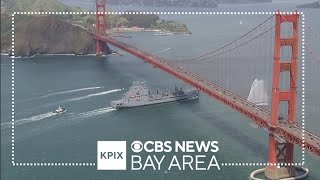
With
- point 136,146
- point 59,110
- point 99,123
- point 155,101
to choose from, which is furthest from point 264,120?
point 155,101

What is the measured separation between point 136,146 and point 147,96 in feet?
8.31

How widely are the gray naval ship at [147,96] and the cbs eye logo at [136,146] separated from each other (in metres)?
2.00

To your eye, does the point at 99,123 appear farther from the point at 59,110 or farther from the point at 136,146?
the point at 136,146

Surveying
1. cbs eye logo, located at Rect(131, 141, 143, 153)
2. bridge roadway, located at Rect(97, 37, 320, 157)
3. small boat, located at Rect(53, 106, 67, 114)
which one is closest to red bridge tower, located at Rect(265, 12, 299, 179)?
bridge roadway, located at Rect(97, 37, 320, 157)

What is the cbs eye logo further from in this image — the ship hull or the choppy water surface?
the ship hull

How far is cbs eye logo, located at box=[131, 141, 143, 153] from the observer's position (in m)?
5.52

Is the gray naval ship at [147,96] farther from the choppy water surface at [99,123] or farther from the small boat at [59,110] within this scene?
the small boat at [59,110]

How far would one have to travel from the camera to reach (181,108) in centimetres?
815

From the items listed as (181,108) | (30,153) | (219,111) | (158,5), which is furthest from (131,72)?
(158,5)

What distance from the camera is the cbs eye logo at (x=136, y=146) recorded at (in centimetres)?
552

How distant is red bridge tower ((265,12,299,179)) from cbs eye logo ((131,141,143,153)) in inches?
55.9

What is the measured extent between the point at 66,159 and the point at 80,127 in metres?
1.45

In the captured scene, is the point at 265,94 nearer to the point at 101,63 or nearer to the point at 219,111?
the point at 219,111

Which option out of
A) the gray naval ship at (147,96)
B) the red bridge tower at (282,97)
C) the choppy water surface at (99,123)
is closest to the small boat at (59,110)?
the choppy water surface at (99,123)
